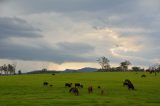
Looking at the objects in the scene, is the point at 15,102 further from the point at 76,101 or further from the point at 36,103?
the point at 76,101

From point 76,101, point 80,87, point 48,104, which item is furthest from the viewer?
point 80,87

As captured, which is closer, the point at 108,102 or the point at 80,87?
the point at 108,102

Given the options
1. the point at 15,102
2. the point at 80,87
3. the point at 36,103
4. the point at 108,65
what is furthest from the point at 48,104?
the point at 108,65

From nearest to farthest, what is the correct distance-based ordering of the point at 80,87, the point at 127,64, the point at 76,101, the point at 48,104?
the point at 48,104
the point at 76,101
the point at 80,87
the point at 127,64

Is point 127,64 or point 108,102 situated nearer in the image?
point 108,102

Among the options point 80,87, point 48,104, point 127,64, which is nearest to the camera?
point 48,104

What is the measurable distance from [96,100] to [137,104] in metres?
4.99

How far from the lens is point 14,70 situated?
199375 millimetres

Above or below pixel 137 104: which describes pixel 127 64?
above

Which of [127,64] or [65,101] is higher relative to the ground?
[127,64]

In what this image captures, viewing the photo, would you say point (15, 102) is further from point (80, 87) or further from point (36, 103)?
point (80, 87)

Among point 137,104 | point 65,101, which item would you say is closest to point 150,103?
point 137,104

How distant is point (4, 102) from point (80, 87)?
72.8 feet

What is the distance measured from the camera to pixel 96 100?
4191 centimetres
